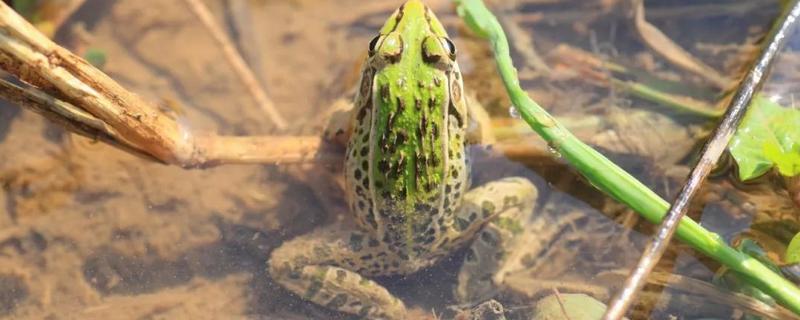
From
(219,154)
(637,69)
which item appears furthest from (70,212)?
(637,69)

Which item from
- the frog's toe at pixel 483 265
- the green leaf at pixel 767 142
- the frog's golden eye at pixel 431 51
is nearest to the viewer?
the green leaf at pixel 767 142

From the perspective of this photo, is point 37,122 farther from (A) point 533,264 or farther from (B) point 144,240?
(A) point 533,264

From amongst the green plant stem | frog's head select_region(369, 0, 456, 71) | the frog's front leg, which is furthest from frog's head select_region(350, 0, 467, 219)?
the green plant stem

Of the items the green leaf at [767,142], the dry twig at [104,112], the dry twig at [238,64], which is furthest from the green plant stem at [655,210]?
the dry twig at [238,64]

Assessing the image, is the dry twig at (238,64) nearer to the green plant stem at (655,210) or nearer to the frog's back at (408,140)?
the frog's back at (408,140)

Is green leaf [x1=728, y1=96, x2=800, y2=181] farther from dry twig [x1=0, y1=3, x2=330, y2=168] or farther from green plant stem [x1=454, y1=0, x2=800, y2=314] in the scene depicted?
dry twig [x1=0, y1=3, x2=330, y2=168]

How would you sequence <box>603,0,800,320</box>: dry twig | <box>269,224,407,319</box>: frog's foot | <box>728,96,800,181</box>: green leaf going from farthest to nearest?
<box>269,224,407,319</box>: frog's foot, <box>728,96,800,181</box>: green leaf, <box>603,0,800,320</box>: dry twig

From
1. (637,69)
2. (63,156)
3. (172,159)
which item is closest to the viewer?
(172,159)
